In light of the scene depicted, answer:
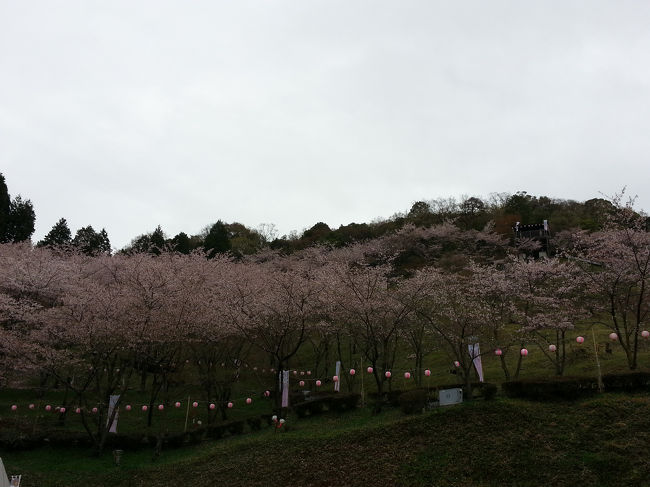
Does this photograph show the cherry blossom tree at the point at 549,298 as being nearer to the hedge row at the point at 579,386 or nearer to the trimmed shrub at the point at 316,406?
the hedge row at the point at 579,386

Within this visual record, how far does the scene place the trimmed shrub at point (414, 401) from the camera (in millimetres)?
15156

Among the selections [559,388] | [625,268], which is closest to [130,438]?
[559,388]

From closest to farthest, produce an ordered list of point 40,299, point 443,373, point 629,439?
point 629,439 → point 443,373 → point 40,299

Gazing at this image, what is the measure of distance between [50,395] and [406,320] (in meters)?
18.3

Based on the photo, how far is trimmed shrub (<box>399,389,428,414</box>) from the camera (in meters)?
15.2

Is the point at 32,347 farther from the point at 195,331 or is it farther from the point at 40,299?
the point at 40,299

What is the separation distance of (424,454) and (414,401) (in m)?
2.76

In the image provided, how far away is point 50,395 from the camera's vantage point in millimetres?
23516

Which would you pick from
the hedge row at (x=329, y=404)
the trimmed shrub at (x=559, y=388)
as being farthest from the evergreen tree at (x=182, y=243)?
the trimmed shrub at (x=559, y=388)

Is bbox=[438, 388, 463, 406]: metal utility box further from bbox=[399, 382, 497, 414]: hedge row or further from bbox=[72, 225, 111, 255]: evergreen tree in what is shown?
bbox=[72, 225, 111, 255]: evergreen tree

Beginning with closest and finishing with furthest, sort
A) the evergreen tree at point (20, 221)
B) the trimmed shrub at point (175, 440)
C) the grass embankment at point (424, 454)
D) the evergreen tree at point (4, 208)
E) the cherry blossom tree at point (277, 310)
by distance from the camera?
the grass embankment at point (424, 454) < the trimmed shrub at point (175, 440) < the cherry blossom tree at point (277, 310) < the evergreen tree at point (4, 208) < the evergreen tree at point (20, 221)

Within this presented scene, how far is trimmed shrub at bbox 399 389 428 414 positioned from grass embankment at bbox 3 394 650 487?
38 centimetres

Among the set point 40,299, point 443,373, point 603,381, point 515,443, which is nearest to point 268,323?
point 443,373

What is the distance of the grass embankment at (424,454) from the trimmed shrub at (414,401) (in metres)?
0.38
